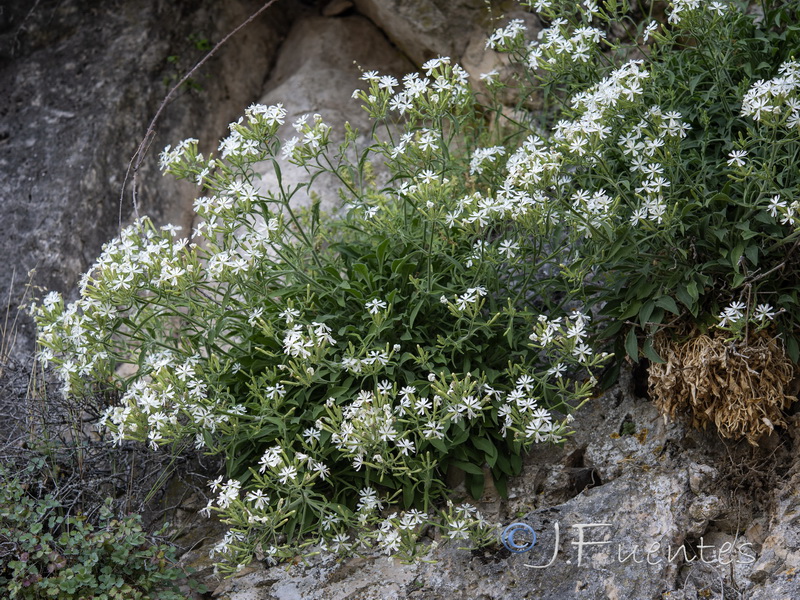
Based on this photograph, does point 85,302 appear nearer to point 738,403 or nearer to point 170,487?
point 170,487

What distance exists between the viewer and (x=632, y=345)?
3.26m

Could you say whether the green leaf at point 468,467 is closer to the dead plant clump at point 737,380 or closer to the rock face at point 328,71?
the dead plant clump at point 737,380

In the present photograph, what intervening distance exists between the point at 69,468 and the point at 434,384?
2016mm

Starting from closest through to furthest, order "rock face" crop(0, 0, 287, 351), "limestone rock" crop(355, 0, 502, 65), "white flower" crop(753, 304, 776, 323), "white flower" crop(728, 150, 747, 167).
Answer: "white flower" crop(728, 150, 747, 167) → "white flower" crop(753, 304, 776, 323) → "rock face" crop(0, 0, 287, 351) → "limestone rock" crop(355, 0, 502, 65)

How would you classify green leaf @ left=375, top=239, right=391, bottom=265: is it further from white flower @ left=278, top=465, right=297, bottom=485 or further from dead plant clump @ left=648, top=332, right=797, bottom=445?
dead plant clump @ left=648, top=332, right=797, bottom=445

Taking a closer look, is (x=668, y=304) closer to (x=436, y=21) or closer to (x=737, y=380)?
(x=737, y=380)

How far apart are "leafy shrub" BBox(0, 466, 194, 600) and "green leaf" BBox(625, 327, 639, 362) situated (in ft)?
6.88

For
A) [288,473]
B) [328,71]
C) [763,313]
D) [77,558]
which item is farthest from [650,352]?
[328,71]

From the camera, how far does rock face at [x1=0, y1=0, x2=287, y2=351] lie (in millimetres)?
5156

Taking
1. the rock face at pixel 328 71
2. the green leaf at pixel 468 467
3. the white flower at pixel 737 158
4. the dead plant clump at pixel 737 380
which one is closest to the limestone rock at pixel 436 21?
the rock face at pixel 328 71

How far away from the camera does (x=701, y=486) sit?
3.21 metres

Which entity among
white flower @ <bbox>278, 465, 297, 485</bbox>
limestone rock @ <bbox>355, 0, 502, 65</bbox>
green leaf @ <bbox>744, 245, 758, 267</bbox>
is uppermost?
limestone rock @ <bbox>355, 0, 502, 65</bbox>

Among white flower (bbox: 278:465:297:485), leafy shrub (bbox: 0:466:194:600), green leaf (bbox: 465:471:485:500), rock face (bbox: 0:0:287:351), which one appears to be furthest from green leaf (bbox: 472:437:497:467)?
rock face (bbox: 0:0:287:351)

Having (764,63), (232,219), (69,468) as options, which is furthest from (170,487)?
(764,63)
